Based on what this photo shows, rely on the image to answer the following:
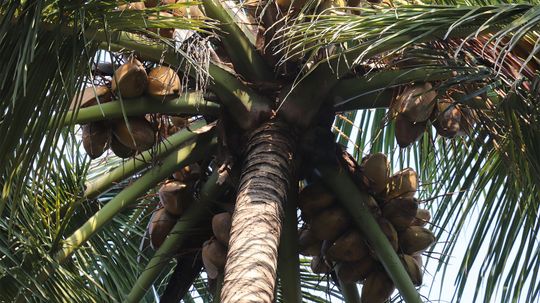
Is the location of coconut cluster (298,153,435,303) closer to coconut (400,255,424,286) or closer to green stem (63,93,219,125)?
coconut (400,255,424,286)

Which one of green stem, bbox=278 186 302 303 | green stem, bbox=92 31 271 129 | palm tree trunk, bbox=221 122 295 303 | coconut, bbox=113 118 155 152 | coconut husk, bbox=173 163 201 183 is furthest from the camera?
coconut husk, bbox=173 163 201 183

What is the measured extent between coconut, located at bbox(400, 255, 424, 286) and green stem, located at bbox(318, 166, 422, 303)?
0.18m

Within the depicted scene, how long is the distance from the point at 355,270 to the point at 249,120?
714 millimetres

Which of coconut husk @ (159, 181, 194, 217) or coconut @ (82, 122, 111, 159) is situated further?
coconut husk @ (159, 181, 194, 217)

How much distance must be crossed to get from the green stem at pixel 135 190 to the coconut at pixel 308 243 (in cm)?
50

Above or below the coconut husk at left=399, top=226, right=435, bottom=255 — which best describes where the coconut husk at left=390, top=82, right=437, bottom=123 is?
above

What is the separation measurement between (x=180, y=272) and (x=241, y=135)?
63 cm

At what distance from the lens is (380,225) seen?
3795 millimetres

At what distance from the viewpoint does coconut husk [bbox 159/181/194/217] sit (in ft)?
13.0

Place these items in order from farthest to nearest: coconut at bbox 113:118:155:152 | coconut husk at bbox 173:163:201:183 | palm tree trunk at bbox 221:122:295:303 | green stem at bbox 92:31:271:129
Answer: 1. coconut husk at bbox 173:163:201:183
2. coconut at bbox 113:118:155:152
3. green stem at bbox 92:31:271:129
4. palm tree trunk at bbox 221:122:295:303

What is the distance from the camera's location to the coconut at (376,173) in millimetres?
3891

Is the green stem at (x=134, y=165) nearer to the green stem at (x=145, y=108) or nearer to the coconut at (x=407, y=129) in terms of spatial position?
the green stem at (x=145, y=108)

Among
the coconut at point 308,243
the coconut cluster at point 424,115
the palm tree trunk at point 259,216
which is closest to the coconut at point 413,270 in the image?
the coconut at point 308,243

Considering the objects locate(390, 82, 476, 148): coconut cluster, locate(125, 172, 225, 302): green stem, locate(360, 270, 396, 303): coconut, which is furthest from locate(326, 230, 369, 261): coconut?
locate(125, 172, 225, 302): green stem
